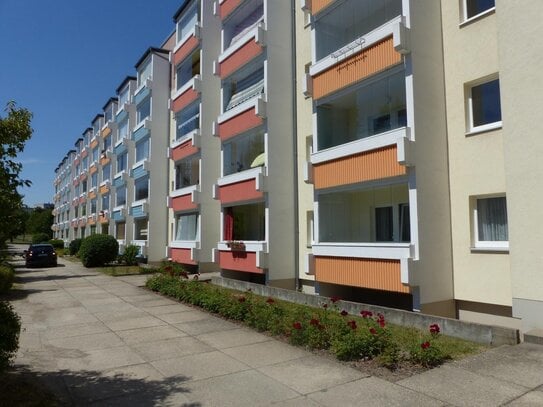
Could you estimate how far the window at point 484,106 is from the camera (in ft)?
36.1

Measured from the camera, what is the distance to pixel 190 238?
82.0 feet

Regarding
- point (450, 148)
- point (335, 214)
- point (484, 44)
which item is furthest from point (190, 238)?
point (484, 44)

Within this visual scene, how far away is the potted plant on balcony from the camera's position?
1831 cm

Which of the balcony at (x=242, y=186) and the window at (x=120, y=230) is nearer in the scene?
the balcony at (x=242, y=186)

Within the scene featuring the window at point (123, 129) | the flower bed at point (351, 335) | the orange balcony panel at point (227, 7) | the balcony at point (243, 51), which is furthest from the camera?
the window at point (123, 129)

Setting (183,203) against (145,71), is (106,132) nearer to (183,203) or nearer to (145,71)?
(145,71)

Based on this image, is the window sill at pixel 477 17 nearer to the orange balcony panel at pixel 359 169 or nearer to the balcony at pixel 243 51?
the orange balcony panel at pixel 359 169

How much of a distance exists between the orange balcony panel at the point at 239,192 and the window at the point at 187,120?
6103 millimetres

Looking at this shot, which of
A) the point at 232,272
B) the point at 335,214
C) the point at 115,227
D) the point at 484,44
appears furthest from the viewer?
the point at 115,227

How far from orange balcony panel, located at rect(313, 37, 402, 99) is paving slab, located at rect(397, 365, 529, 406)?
324 inches

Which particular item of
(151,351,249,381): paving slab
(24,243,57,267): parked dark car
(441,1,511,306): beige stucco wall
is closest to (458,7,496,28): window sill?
(441,1,511,306): beige stucco wall

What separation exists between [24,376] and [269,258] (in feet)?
34.7

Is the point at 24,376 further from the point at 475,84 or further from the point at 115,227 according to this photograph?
the point at 115,227

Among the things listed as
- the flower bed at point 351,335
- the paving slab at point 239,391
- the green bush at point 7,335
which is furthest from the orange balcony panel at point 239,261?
the green bush at point 7,335
